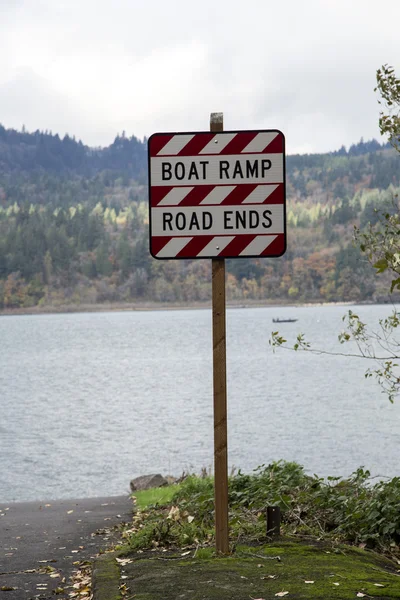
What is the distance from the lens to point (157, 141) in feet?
19.4

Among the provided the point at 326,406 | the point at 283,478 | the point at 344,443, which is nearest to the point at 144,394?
the point at 326,406

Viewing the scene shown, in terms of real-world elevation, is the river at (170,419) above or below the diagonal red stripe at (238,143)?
below

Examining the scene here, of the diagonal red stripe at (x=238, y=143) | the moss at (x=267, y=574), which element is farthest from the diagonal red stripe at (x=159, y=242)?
the moss at (x=267, y=574)

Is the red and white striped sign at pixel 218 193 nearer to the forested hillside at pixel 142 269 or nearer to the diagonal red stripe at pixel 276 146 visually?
the diagonal red stripe at pixel 276 146

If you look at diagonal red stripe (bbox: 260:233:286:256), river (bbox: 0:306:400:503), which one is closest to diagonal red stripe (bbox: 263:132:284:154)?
diagonal red stripe (bbox: 260:233:286:256)

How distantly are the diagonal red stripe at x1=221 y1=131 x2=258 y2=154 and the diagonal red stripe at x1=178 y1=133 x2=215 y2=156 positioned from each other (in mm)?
134

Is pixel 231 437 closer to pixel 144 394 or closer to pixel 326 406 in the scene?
pixel 326 406

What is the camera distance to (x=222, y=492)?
586 cm

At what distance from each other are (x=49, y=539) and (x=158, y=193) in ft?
13.5

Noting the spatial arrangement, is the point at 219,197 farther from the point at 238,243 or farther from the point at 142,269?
the point at 142,269

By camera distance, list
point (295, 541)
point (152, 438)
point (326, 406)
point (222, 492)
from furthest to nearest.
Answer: point (326, 406)
point (152, 438)
point (295, 541)
point (222, 492)

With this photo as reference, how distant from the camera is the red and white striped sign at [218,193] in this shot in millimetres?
5914

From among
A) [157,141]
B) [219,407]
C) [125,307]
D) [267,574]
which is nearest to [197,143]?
[157,141]

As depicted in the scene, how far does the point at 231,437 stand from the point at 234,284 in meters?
150
